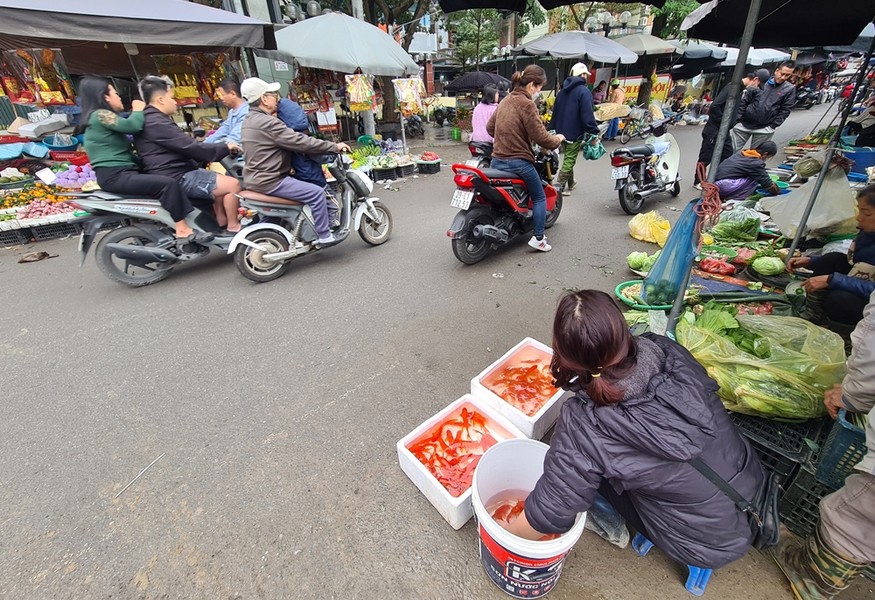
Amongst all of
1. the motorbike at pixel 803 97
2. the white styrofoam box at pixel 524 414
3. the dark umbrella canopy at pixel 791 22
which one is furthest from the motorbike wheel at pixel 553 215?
the motorbike at pixel 803 97

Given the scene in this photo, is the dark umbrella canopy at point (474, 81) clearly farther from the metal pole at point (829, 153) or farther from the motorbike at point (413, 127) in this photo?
the metal pole at point (829, 153)

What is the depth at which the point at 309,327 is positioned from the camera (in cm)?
340

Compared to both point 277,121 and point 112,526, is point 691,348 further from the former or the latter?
point 277,121

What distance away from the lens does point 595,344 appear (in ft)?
3.98

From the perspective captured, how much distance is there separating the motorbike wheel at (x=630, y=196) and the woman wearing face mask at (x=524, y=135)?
5.96 ft

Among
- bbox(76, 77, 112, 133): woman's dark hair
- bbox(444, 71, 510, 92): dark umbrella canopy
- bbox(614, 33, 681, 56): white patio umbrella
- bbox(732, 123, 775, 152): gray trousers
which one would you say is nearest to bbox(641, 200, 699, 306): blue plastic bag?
bbox(76, 77, 112, 133): woman's dark hair

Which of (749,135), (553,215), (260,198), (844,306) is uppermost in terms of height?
(749,135)

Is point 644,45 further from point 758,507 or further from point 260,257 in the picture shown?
point 758,507

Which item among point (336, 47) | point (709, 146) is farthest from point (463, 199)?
point (336, 47)

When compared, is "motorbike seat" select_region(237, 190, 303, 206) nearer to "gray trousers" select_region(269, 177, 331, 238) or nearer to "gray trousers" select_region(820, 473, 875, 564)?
"gray trousers" select_region(269, 177, 331, 238)

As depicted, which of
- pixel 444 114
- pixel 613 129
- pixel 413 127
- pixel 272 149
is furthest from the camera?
pixel 444 114

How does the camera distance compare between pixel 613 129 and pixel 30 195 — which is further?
pixel 613 129

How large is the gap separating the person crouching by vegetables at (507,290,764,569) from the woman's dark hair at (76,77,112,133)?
4.46 meters

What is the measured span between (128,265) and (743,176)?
25.6 feet
